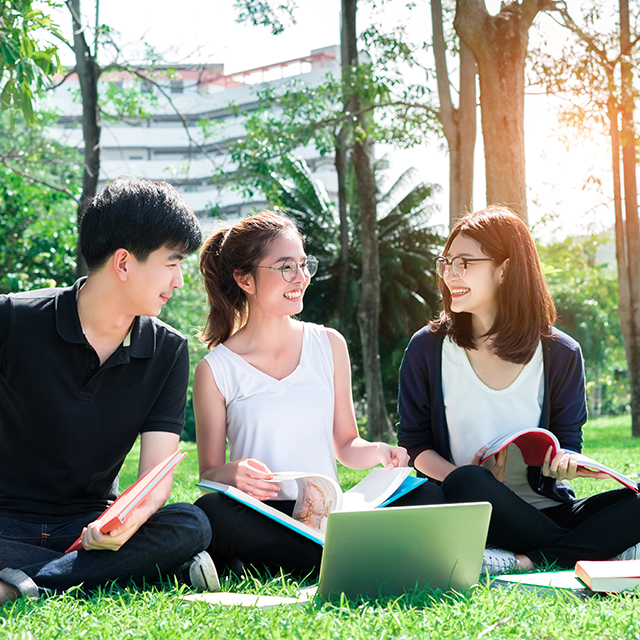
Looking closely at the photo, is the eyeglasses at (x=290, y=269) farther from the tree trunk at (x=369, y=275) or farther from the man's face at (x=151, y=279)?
the tree trunk at (x=369, y=275)

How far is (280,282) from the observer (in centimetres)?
323

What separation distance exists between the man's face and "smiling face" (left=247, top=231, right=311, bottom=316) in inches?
24.2

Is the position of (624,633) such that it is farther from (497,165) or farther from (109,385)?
(497,165)

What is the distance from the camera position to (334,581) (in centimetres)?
218

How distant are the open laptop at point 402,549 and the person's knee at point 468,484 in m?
0.49

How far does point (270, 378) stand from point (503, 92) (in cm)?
457

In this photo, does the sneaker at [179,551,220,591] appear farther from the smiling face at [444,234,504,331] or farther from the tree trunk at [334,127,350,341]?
the tree trunk at [334,127,350,341]

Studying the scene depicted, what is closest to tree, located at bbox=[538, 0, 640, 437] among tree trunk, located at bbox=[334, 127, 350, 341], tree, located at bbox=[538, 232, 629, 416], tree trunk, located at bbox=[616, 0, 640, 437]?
tree trunk, located at bbox=[616, 0, 640, 437]

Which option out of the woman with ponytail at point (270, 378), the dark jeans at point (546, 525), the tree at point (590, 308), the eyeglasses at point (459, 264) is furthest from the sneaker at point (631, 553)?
the tree at point (590, 308)

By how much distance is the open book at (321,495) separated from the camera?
257cm

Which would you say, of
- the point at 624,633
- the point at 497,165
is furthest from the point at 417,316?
the point at 624,633

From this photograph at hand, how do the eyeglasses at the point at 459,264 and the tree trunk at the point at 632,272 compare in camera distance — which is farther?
the tree trunk at the point at 632,272

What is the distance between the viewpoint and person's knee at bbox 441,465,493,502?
108 inches

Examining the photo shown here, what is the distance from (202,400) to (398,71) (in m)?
8.36
